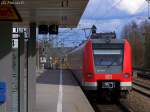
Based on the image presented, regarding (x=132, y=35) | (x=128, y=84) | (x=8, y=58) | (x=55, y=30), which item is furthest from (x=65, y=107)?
(x=132, y=35)

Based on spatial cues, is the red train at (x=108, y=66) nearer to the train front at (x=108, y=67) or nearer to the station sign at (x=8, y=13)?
the train front at (x=108, y=67)

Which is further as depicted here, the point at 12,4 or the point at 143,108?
the point at 143,108

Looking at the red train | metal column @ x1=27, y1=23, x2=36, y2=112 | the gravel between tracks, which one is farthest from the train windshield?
metal column @ x1=27, y1=23, x2=36, y2=112

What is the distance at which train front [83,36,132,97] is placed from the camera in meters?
24.4

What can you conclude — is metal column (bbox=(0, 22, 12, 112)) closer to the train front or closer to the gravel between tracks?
the gravel between tracks

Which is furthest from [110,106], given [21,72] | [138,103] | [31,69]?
[21,72]

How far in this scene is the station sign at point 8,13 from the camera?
8.71 metres

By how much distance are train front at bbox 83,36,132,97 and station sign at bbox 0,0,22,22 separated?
15.7 m

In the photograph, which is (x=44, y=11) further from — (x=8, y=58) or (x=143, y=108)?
(x=143, y=108)

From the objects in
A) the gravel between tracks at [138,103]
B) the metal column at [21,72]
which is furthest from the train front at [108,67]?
the metal column at [21,72]

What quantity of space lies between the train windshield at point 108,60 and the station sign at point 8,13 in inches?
636

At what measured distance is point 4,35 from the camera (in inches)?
370

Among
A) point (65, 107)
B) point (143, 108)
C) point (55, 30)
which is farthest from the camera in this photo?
point (143, 108)

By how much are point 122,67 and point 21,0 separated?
16073 mm
